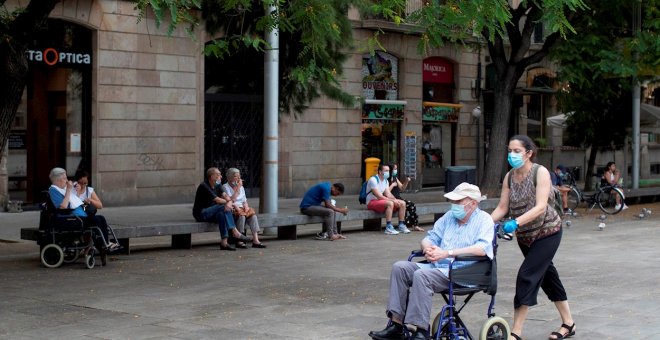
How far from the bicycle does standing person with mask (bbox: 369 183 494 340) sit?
53.3 feet

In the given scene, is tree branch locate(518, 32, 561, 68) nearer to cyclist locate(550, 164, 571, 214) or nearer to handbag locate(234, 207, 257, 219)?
cyclist locate(550, 164, 571, 214)

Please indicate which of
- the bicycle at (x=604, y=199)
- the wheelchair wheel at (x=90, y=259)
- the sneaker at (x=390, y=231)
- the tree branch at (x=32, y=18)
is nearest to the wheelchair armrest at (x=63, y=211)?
the wheelchair wheel at (x=90, y=259)

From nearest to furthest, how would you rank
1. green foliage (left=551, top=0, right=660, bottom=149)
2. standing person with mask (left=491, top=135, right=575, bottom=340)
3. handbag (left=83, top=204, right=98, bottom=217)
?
standing person with mask (left=491, top=135, right=575, bottom=340), handbag (left=83, top=204, right=98, bottom=217), green foliage (left=551, top=0, right=660, bottom=149)

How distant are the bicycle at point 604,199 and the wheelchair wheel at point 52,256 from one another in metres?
13.6

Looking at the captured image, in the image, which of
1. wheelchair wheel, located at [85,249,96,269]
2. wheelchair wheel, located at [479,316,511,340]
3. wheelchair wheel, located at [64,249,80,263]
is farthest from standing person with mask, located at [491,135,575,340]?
wheelchair wheel, located at [64,249,80,263]

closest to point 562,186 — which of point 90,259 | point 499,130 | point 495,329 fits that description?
point 499,130

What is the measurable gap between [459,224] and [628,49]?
16.2 meters

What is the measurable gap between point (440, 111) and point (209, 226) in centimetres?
1747

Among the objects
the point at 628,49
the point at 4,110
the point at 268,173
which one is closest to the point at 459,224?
the point at 4,110

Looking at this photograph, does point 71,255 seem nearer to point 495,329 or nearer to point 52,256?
point 52,256

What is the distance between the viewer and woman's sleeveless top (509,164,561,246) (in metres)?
8.83

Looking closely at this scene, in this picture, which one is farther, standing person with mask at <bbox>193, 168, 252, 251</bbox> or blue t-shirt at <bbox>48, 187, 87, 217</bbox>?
standing person with mask at <bbox>193, 168, 252, 251</bbox>

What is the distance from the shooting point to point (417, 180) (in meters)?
31.8

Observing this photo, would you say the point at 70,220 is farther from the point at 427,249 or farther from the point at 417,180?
the point at 417,180
